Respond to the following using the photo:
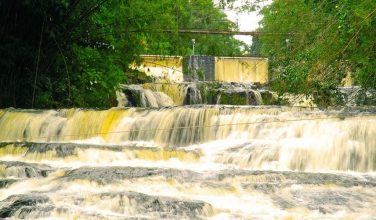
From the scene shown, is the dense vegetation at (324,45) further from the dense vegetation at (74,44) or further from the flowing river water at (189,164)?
the dense vegetation at (74,44)

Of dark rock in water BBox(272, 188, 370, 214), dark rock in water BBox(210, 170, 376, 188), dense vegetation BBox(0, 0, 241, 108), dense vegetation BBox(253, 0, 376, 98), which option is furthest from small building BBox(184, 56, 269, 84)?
dark rock in water BBox(272, 188, 370, 214)

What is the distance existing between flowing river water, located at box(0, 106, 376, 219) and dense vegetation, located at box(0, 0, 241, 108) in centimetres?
137

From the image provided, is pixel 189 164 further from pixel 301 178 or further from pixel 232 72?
pixel 232 72

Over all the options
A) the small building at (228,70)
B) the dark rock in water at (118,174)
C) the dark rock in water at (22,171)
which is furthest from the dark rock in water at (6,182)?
the small building at (228,70)

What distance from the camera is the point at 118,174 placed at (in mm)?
7828

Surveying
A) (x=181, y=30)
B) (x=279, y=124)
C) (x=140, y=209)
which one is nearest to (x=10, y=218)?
(x=140, y=209)

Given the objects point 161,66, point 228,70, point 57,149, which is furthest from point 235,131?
point 228,70

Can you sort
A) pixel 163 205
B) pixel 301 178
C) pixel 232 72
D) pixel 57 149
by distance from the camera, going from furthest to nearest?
pixel 232 72
pixel 57 149
pixel 301 178
pixel 163 205

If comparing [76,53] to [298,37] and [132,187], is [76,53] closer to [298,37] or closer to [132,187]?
[298,37]

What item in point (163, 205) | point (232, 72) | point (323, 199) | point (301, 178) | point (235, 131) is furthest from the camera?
point (232, 72)

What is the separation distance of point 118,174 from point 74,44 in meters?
7.32

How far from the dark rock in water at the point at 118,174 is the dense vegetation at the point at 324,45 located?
4.00 meters

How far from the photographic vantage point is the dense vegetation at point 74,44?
13078mm

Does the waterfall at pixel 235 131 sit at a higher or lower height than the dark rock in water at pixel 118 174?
higher
